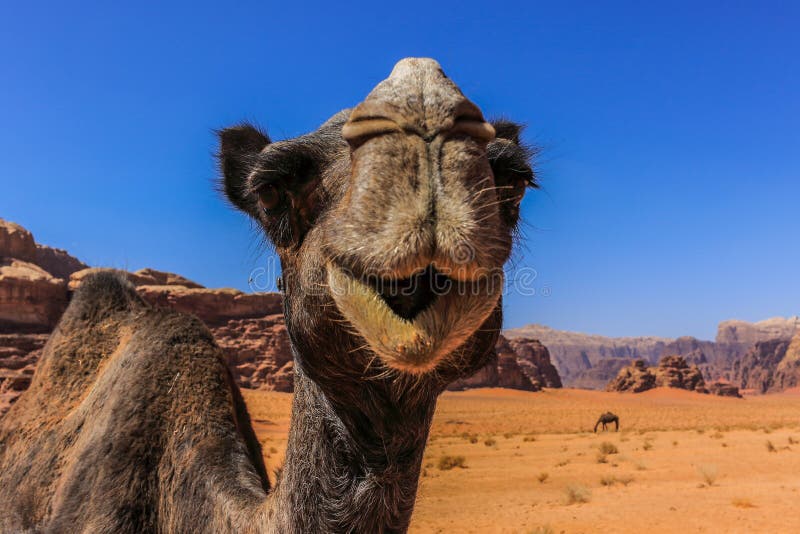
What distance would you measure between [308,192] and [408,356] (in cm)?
96

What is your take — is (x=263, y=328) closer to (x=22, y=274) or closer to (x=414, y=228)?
(x=22, y=274)

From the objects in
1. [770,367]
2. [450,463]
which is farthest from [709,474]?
[770,367]

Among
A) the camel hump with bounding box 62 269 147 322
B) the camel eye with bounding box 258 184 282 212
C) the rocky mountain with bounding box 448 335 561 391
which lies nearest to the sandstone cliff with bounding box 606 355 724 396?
the rocky mountain with bounding box 448 335 561 391

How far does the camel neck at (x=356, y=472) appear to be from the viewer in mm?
2354

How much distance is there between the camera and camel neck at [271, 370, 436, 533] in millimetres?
2354

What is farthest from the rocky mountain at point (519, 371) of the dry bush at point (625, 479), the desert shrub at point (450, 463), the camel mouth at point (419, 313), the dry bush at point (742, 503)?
the camel mouth at point (419, 313)

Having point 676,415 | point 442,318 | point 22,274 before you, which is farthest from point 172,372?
point 676,415

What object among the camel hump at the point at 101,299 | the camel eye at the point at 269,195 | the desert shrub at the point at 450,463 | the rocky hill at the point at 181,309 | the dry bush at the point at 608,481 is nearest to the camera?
the camel eye at the point at 269,195

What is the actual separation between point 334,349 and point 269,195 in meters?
0.71

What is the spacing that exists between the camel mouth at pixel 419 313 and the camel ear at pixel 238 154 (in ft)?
4.45

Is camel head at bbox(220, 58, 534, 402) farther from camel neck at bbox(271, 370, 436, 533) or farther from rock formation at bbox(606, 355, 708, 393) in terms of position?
rock formation at bbox(606, 355, 708, 393)

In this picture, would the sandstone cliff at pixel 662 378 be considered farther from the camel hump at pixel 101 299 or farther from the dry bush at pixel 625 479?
the camel hump at pixel 101 299

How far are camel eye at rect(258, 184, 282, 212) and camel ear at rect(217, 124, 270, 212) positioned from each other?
0.49 m

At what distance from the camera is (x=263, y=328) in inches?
2675
